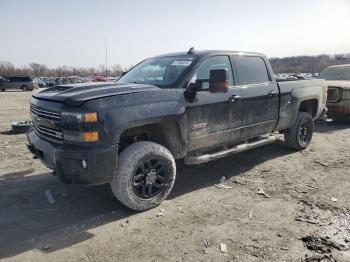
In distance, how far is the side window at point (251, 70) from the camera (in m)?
5.76

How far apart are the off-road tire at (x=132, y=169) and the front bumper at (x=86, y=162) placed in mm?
145

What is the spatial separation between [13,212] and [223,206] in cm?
255

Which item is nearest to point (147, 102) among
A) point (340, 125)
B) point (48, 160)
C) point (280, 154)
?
point (48, 160)

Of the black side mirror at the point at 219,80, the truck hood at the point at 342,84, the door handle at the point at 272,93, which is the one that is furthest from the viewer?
the truck hood at the point at 342,84

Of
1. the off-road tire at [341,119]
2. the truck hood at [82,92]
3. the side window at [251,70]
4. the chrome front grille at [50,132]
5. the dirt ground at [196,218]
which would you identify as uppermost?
the side window at [251,70]

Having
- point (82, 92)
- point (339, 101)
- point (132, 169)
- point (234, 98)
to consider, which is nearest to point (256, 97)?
point (234, 98)

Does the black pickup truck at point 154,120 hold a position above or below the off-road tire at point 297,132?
above

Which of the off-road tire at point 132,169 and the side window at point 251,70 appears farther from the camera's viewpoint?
the side window at point 251,70

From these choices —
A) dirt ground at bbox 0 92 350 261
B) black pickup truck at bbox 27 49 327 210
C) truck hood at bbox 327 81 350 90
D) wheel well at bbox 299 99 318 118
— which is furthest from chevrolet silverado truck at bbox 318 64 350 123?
black pickup truck at bbox 27 49 327 210

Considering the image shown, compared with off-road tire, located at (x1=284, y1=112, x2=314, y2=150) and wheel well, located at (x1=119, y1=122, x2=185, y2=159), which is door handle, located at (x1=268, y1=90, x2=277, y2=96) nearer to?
off-road tire, located at (x1=284, y1=112, x2=314, y2=150)

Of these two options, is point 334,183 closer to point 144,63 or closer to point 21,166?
point 144,63

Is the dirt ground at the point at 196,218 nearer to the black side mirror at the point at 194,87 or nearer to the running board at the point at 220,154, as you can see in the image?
the running board at the point at 220,154

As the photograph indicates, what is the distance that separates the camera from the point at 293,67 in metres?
53.2

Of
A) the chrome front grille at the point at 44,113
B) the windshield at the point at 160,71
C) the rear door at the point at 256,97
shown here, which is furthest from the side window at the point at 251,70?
the chrome front grille at the point at 44,113
